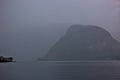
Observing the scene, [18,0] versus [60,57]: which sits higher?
Answer: [18,0]

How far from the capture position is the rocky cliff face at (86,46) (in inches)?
304

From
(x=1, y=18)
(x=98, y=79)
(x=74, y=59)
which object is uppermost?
(x=1, y=18)

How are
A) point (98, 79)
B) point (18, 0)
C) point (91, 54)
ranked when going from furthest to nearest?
point (91, 54) < point (18, 0) < point (98, 79)

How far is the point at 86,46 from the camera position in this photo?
7980mm

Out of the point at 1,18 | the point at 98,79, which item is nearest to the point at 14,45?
the point at 1,18

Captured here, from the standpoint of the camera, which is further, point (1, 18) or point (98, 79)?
point (1, 18)

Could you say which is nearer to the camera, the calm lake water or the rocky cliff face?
the calm lake water

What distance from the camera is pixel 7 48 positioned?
7598 millimetres

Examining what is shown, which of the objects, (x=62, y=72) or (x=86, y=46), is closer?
(x=62, y=72)

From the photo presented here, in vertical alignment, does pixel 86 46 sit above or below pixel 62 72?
above

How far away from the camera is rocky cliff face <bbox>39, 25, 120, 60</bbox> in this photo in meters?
7.72

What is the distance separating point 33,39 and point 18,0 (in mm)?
1068

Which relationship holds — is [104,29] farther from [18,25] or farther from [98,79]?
[98,79]

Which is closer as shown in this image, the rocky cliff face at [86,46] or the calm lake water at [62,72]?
the calm lake water at [62,72]
